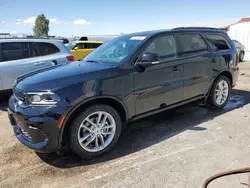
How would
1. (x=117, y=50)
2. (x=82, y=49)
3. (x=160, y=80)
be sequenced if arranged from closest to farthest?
(x=160, y=80), (x=117, y=50), (x=82, y=49)

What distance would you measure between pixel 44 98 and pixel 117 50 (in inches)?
64.3

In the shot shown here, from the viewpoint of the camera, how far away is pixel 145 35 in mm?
3920

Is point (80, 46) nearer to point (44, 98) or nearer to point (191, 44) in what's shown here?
point (191, 44)

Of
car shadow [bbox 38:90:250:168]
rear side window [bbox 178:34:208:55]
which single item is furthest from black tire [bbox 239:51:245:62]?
rear side window [bbox 178:34:208:55]

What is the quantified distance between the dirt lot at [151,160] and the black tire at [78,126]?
0.33 feet

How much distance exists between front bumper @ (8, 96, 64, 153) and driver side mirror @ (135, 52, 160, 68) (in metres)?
1.39

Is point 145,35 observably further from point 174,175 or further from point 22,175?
point 22,175


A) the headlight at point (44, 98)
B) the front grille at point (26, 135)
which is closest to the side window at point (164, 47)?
the headlight at point (44, 98)

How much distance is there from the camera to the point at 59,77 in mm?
3014

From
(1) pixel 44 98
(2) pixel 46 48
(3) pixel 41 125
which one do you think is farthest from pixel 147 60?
(2) pixel 46 48

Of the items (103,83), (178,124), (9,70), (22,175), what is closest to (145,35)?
(103,83)

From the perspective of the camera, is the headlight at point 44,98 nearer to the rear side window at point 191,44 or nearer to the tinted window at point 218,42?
the rear side window at point 191,44

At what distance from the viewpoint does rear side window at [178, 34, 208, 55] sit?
4.19 meters

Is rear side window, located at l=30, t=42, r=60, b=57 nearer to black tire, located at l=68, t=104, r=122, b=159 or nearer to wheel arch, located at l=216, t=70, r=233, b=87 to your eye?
black tire, located at l=68, t=104, r=122, b=159
